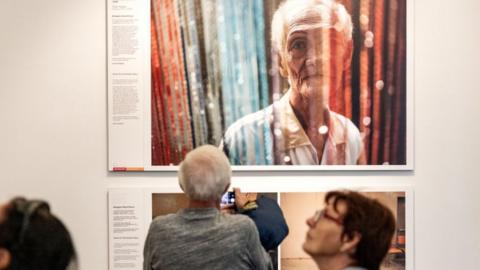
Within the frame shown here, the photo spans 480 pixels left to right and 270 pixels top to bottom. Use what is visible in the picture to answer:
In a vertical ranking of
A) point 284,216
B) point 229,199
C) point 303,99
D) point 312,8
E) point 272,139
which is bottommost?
point 284,216

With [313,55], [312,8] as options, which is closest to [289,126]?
[313,55]

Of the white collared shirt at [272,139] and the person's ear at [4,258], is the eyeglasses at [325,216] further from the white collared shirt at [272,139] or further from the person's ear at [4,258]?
the white collared shirt at [272,139]

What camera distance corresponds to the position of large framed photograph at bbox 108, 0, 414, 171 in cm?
267

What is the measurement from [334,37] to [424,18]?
0.51 meters

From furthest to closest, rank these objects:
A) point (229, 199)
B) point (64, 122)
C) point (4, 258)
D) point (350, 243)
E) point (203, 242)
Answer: point (64, 122), point (229, 199), point (203, 242), point (350, 243), point (4, 258)

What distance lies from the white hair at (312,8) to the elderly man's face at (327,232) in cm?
148

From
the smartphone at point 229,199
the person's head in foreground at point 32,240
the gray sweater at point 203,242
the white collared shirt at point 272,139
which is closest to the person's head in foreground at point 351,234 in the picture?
the gray sweater at point 203,242

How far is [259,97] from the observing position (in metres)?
2.69

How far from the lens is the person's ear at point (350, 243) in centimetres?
128

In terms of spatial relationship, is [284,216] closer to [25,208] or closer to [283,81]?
[283,81]

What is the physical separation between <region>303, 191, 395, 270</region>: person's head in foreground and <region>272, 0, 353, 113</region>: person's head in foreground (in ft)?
4.61

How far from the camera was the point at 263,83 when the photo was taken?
2689 millimetres

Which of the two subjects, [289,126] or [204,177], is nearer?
[204,177]

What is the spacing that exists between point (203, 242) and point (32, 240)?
2.73 feet
